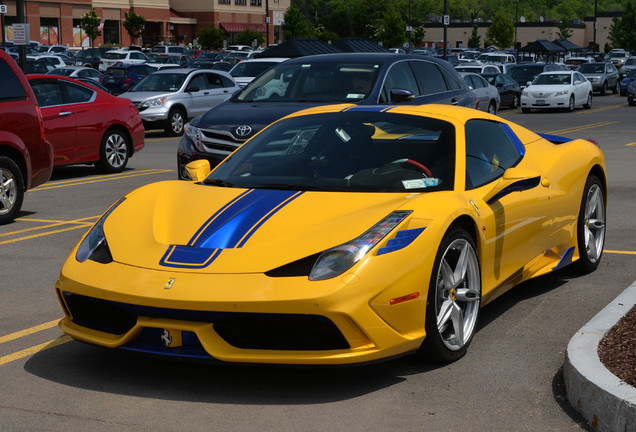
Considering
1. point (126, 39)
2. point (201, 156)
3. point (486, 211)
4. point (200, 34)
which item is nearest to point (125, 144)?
point (201, 156)

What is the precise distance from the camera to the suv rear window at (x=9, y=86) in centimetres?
1073

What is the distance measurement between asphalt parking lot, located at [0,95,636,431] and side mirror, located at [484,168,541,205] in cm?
80

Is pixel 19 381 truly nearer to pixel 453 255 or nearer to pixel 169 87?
pixel 453 255

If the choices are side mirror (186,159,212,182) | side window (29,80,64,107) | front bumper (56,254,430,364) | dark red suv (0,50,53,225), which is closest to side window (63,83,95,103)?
side window (29,80,64,107)

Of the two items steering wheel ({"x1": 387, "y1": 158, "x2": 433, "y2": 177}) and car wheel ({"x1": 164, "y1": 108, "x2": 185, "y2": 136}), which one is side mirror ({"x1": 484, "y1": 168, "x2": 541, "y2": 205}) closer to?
steering wheel ({"x1": 387, "y1": 158, "x2": 433, "y2": 177})

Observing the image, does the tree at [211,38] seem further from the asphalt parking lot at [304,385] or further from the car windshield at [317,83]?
the asphalt parking lot at [304,385]

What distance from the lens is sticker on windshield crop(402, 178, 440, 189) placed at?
566 cm

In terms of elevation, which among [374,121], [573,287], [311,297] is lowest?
[573,287]

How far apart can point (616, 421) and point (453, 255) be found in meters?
1.50

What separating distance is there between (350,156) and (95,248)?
160 centimetres

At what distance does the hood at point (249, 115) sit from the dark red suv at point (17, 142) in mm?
1937

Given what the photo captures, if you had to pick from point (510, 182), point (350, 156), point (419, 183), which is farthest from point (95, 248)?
point (510, 182)

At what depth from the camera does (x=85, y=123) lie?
14977 millimetres

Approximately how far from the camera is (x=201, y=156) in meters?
11.8
